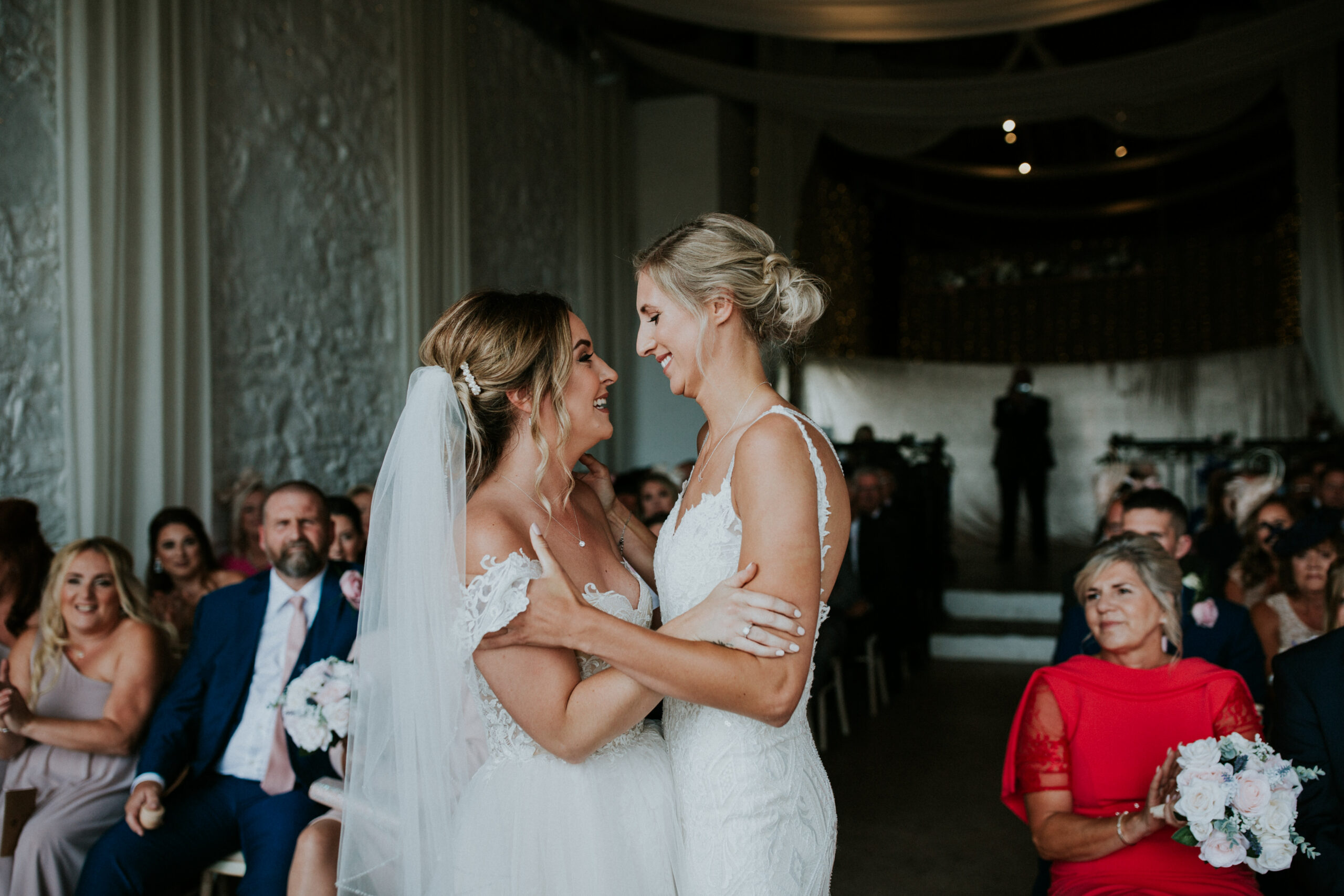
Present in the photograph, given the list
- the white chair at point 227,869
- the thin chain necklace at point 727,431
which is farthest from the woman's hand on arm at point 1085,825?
the white chair at point 227,869

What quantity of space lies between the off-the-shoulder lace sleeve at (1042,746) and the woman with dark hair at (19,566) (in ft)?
10.4

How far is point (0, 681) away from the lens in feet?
9.62

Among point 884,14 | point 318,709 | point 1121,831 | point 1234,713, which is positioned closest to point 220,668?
point 318,709

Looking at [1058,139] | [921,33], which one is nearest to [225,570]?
[921,33]

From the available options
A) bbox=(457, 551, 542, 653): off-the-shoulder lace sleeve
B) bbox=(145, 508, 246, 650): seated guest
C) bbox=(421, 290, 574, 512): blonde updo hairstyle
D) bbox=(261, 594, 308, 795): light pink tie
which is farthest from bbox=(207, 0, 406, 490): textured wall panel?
bbox=(457, 551, 542, 653): off-the-shoulder lace sleeve

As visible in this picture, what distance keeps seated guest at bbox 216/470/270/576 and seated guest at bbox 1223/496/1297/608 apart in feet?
14.8

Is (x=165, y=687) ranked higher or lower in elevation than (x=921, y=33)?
lower

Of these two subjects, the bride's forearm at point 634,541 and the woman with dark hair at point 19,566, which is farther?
the woman with dark hair at point 19,566

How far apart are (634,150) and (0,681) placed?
321 inches

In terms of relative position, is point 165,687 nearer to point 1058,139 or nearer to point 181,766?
point 181,766

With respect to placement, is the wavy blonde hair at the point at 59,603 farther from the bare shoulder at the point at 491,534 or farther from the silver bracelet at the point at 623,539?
the bare shoulder at the point at 491,534

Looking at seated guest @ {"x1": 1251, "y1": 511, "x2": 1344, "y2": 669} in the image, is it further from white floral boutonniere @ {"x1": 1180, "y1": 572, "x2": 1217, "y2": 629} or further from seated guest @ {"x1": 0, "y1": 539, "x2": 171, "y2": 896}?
seated guest @ {"x1": 0, "y1": 539, "x2": 171, "y2": 896}

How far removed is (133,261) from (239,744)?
2.55 m

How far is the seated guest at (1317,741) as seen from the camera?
2.30 metres
